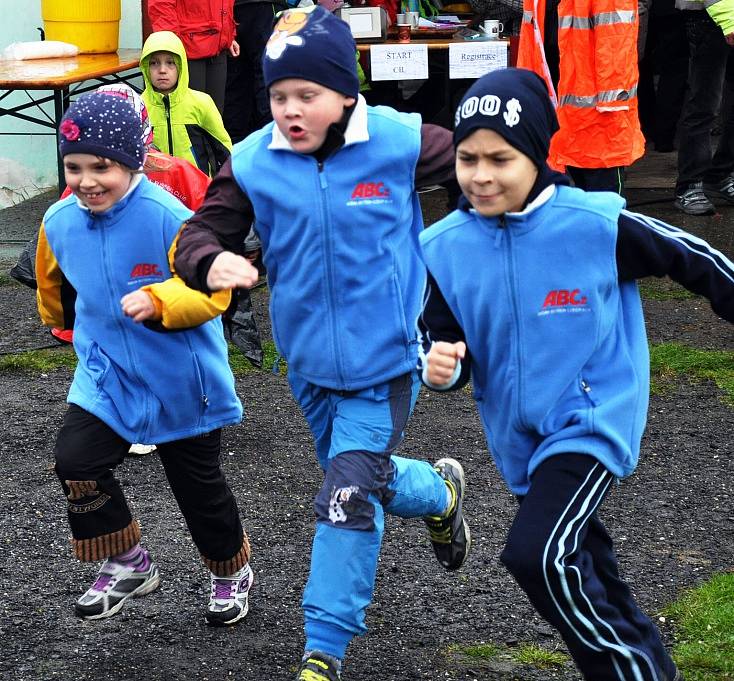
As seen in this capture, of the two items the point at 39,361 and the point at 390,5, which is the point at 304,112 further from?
the point at 390,5

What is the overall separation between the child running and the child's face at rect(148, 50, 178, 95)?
11.5 feet

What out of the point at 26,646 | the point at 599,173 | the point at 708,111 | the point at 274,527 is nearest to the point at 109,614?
the point at 26,646

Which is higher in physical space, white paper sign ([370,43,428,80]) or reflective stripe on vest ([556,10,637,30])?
reflective stripe on vest ([556,10,637,30])

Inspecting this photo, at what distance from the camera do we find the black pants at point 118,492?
3.84 meters

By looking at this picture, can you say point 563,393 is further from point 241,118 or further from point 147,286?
point 241,118

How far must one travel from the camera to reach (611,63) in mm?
7316

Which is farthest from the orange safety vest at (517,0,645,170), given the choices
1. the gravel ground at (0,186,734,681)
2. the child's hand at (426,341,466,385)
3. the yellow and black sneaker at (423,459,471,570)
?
the child's hand at (426,341,466,385)

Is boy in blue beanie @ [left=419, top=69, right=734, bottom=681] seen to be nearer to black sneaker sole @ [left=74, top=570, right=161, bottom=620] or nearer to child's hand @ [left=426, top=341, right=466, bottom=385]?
child's hand @ [left=426, top=341, right=466, bottom=385]

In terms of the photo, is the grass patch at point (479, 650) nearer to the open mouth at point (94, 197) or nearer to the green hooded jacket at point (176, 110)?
the open mouth at point (94, 197)

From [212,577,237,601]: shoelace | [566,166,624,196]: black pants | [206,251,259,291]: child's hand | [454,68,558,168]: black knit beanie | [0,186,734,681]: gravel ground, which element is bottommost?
[0,186,734,681]: gravel ground

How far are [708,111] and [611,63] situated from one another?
6.15ft

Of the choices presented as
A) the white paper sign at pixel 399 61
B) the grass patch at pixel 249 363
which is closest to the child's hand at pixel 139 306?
the grass patch at pixel 249 363

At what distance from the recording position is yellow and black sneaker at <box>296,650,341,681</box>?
132 inches

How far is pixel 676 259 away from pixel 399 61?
633 cm
